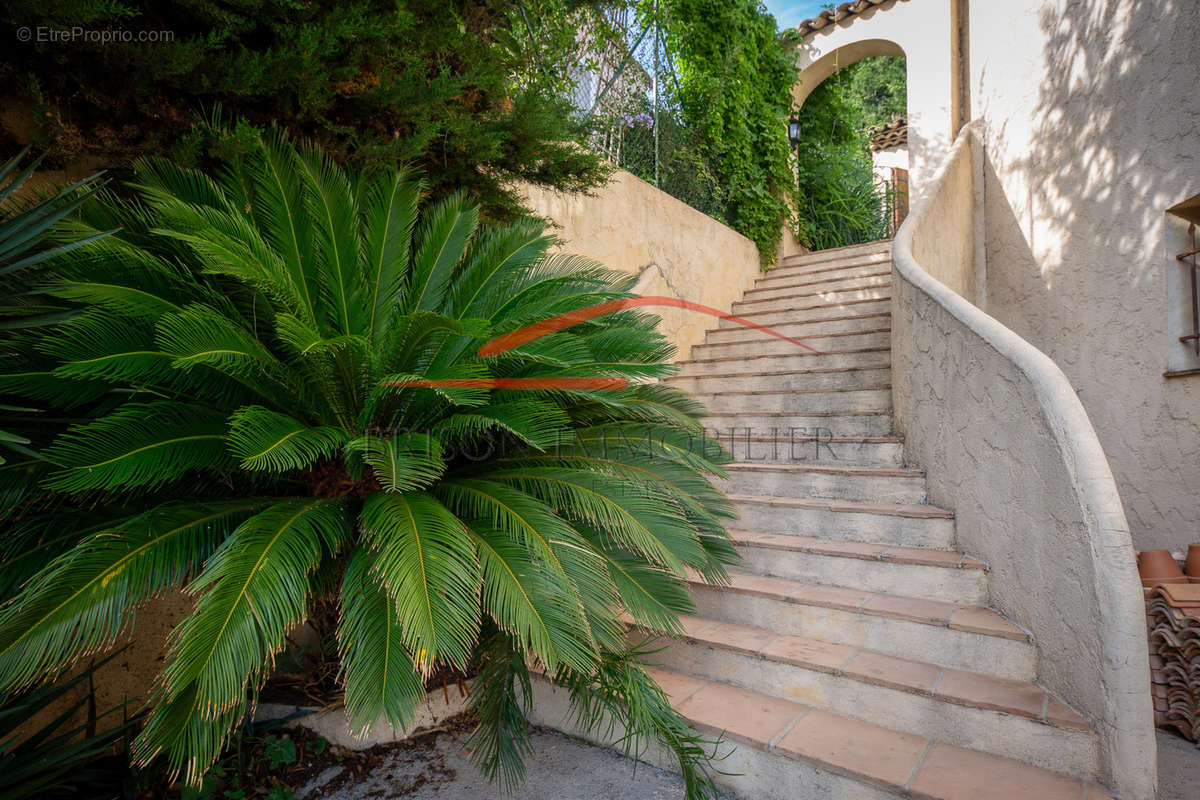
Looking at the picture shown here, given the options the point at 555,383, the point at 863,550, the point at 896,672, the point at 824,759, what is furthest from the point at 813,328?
the point at 824,759

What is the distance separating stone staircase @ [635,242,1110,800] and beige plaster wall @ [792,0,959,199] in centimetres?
358

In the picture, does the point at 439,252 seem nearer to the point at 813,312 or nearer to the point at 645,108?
the point at 813,312

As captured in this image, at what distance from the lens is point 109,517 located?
1617 mm

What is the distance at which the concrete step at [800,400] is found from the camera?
3744 mm

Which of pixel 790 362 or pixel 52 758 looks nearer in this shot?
pixel 52 758

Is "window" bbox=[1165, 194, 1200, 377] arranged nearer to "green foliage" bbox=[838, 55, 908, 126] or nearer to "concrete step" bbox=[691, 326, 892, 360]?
"concrete step" bbox=[691, 326, 892, 360]

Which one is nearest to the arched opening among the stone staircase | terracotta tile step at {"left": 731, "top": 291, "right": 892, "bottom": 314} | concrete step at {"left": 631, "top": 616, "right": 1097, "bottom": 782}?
terracotta tile step at {"left": 731, "top": 291, "right": 892, "bottom": 314}

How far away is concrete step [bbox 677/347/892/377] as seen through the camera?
4098 millimetres

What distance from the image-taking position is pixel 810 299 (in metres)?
5.33

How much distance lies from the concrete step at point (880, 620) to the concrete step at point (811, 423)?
1051 mm

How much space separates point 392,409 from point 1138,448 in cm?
399

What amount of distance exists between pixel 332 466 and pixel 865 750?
1952mm

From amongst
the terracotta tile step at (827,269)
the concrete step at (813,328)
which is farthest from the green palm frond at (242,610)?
the terracotta tile step at (827,269)

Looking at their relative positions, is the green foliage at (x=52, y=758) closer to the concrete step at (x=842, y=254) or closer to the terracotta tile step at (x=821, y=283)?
the terracotta tile step at (x=821, y=283)
